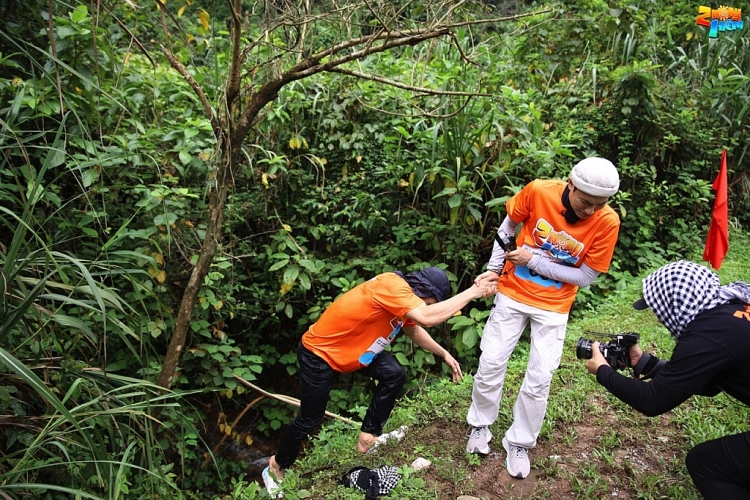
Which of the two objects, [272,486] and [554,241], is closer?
[554,241]

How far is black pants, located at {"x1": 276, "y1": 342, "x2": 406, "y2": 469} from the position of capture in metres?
3.12

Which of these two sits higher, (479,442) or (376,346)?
(376,346)

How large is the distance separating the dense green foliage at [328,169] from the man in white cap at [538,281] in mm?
841

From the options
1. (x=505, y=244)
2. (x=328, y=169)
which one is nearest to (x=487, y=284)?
(x=505, y=244)

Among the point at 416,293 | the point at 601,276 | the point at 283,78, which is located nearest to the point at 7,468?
the point at 416,293

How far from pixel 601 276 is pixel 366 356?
10.9 ft

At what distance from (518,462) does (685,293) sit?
4.41 ft

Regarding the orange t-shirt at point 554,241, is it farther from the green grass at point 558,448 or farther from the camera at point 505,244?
the green grass at point 558,448

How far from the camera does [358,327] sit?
304 centimetres

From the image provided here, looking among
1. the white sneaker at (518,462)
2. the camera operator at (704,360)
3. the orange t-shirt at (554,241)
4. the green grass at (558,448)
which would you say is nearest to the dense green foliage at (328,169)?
the green grass at (558,448)

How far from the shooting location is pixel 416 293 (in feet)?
9.80

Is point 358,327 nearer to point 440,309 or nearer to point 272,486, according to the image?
point 440,309

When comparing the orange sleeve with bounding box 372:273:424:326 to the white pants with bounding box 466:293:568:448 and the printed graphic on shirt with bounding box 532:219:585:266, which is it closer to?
the white pants with bounding box 466:293:568:448

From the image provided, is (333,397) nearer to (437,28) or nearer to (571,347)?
(571,347)
